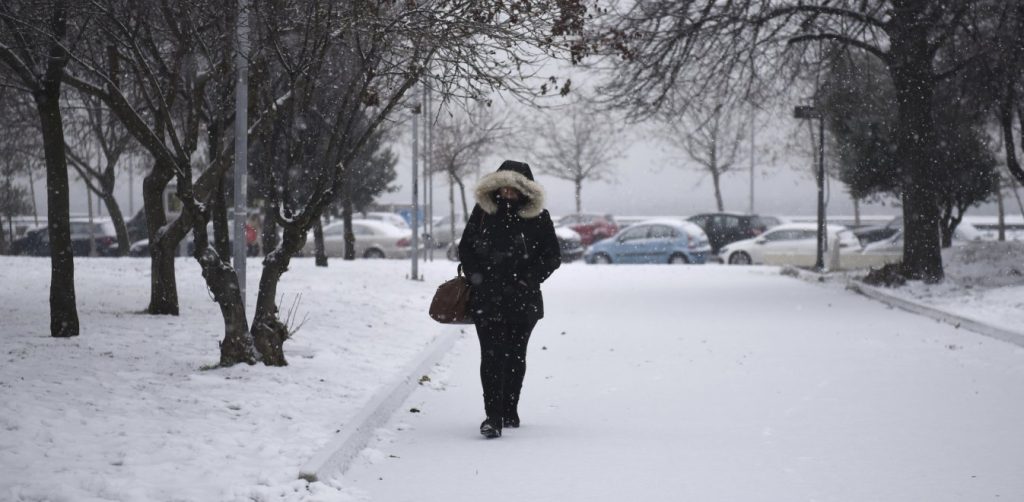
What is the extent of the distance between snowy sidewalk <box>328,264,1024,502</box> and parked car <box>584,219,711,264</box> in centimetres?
1735

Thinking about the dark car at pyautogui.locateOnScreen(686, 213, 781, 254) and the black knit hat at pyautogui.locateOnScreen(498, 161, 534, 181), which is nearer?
the black knit hat at pyautogui.locateOnScreen(498, 161, 534, 181)

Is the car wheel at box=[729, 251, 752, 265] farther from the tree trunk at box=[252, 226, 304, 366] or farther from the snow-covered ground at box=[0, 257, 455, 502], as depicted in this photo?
the tree trunk at box=[252, 226, 304, 366]

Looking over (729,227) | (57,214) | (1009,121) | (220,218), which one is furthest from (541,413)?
(729,227)

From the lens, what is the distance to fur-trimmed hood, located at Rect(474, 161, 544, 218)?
7008 millimetres

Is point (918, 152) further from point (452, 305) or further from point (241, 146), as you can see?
point (452, 305)

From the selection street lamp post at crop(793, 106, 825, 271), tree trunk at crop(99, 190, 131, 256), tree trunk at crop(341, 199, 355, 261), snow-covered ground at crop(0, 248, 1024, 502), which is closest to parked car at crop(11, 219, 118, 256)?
tree trunk at crop(99, 190, 131, 256)

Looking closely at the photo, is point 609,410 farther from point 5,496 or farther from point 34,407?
point 5,496

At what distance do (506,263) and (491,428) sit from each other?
1.06 metres

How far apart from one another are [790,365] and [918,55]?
1018cm

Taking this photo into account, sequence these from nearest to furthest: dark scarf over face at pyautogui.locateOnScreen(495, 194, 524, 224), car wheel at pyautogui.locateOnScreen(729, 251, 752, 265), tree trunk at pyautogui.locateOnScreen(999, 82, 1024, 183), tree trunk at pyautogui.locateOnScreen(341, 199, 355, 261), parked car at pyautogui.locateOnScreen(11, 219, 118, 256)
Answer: dark scarf over face at pyautogui.locateOnScreen(495, 194, 524, 224) < tree trunk at pyautogui.locateOnScreen(999, 82, 1024, 183) < tree trunk at pyautogui.locateOnScreen(341, 199, 355, 261) < car wheel at pyautogui.locateOnScreen(729, 251, 752, 265) < parked car at pyautogui.locateOnScreen(11, 219, 118, 256)

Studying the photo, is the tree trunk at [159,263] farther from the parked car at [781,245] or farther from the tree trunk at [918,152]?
the parked car at [781,245]

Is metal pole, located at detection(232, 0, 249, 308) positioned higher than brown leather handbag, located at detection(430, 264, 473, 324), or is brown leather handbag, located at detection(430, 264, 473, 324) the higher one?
metal pole, located at detection(232, 0, 249, 308)

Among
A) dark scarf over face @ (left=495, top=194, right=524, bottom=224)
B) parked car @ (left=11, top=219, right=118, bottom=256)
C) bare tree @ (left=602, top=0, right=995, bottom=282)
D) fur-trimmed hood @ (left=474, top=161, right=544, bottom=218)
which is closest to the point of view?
fur-trimmed hood @ (left=474, top=161, right=544, bottom=218)

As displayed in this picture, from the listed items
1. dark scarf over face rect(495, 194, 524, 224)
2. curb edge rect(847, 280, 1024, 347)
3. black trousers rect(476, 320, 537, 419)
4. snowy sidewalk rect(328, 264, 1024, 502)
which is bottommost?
snowy sidewalk rect(328, 264, 1024, 502)
